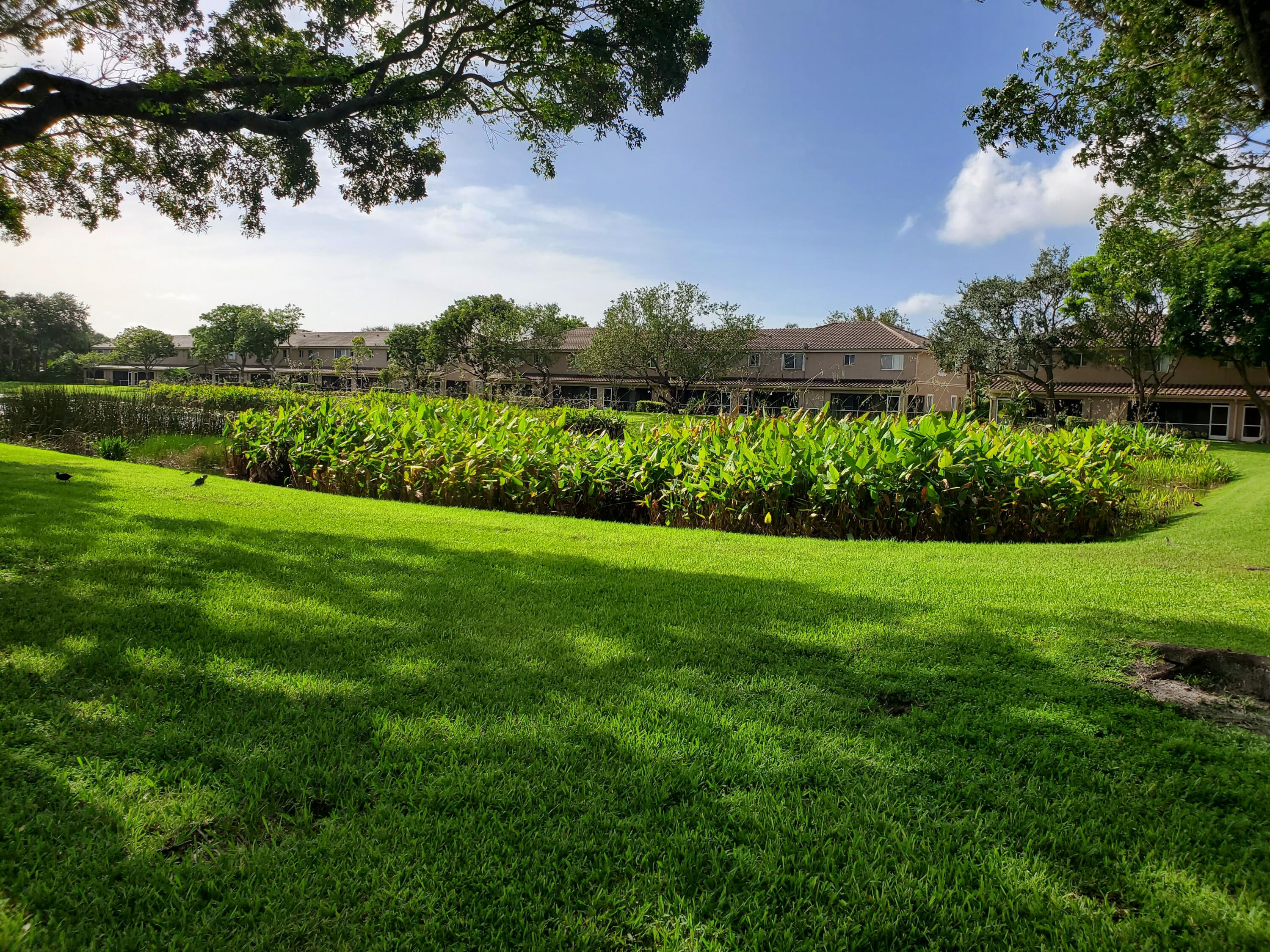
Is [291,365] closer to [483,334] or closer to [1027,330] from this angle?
[483,334]

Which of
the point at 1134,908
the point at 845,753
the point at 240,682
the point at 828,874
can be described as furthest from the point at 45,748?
the point at 1134,908

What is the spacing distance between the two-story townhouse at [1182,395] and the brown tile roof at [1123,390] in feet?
0.10

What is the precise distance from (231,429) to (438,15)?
8092 millimetres

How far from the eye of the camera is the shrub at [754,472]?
7.50 m

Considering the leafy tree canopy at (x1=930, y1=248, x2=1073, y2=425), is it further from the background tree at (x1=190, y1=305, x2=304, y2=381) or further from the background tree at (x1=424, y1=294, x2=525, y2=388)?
the background tree at (x1=190, y1=305, x2=304, y2=381)

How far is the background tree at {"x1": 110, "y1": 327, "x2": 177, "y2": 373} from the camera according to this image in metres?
77.9

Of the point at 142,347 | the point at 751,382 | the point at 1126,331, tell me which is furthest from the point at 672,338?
the point at 142,347

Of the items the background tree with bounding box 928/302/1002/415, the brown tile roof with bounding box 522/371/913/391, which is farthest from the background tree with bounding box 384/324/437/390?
the background tree with bounding box 928/302/1002/415

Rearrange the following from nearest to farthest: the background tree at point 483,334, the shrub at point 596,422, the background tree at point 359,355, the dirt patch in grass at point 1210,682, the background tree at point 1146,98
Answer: the dirt patch in grass at point 1210,682, the background tree at point 1146,98, the shrub at point 596,422, the background tree at point 483,334, the background tree at point 359,355

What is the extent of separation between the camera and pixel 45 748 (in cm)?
234

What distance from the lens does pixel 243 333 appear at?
235 ft

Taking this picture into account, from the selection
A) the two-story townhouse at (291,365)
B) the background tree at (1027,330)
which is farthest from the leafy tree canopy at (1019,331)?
the two-story townhouse at (291,365)

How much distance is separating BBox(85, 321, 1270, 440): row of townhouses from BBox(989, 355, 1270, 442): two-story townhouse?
2.0 inches

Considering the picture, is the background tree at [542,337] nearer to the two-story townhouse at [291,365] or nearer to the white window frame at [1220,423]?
the two-story townhouse at [291,365]
